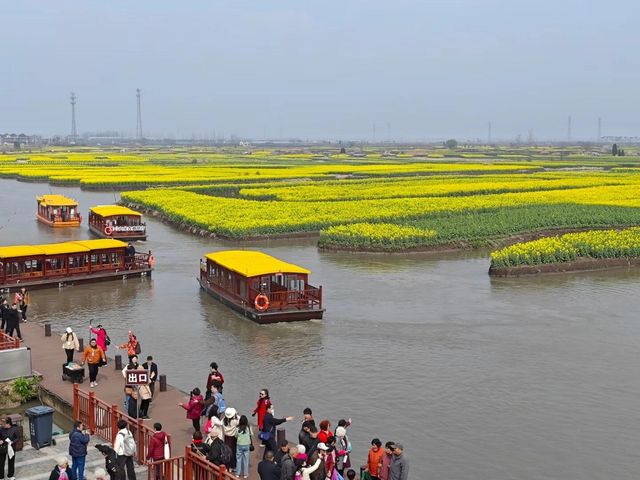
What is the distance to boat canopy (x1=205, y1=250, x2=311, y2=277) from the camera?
33.6 meters

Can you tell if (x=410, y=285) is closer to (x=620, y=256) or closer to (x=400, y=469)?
(x=620, y=256)

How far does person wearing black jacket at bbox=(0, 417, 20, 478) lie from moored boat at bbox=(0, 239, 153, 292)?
22.5 meters

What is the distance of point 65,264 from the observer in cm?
4159

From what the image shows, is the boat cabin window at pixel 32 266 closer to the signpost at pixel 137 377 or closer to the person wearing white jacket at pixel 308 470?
the signpost at pixel 137 377

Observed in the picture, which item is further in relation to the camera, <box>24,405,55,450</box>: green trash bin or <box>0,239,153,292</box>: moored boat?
<box>0,239,153,292</box>: moored boat

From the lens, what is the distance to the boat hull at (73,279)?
130ft

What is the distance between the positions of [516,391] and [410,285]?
1766cm

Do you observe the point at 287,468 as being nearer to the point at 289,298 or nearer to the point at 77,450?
the point at 77,450

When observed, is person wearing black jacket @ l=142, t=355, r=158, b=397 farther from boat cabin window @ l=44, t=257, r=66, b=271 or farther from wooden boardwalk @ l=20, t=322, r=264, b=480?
boat cabin window @ l=44, t=257, r=66, b=271

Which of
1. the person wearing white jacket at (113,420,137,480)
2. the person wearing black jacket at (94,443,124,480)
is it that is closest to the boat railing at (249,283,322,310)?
the person wearing white jacket at (113,420,137,480)

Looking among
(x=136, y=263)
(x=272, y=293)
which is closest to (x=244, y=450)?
(x=272, y=293)

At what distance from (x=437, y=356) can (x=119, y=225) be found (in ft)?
115

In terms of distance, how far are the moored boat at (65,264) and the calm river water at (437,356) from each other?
85 cm

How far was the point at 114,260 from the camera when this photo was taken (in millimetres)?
43469
